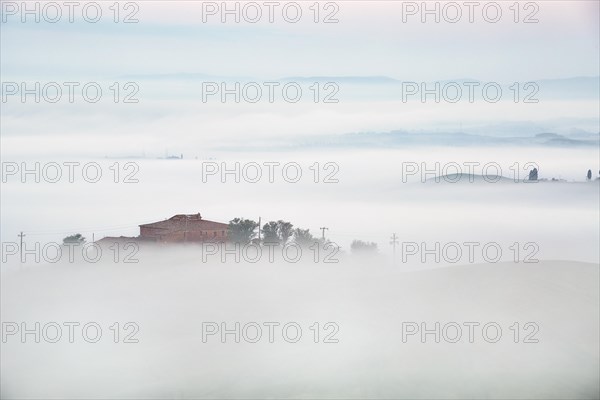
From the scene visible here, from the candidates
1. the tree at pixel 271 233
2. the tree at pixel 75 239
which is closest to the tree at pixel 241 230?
the tree at pixel 271 233

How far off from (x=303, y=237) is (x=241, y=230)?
0.62m

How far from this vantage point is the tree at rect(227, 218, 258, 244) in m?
8.26

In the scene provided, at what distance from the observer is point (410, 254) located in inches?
319

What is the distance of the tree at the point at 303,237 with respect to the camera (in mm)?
8336

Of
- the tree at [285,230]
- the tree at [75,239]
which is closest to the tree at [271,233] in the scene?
the tree at [285,230]

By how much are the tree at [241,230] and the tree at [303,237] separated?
0.41 meters

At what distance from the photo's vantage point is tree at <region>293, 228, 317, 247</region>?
8336 mm

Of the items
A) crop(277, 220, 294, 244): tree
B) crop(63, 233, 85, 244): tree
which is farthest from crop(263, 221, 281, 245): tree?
crop(63, 233, 85, 244): tree

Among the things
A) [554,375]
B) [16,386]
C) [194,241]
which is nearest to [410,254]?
[194,241]

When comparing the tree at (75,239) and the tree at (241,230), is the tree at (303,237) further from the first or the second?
the tree at (75,239)

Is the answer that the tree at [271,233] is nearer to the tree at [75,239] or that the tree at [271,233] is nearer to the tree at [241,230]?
the tree at [241,230]

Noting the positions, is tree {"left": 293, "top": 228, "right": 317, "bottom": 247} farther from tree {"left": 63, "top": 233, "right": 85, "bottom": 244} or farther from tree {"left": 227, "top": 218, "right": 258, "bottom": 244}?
tree {"left": 63, "top": 233, "right": 85, "bottom": 244}

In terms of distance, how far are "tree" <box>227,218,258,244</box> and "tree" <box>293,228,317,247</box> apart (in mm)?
412

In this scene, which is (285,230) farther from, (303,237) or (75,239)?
(75,239)
